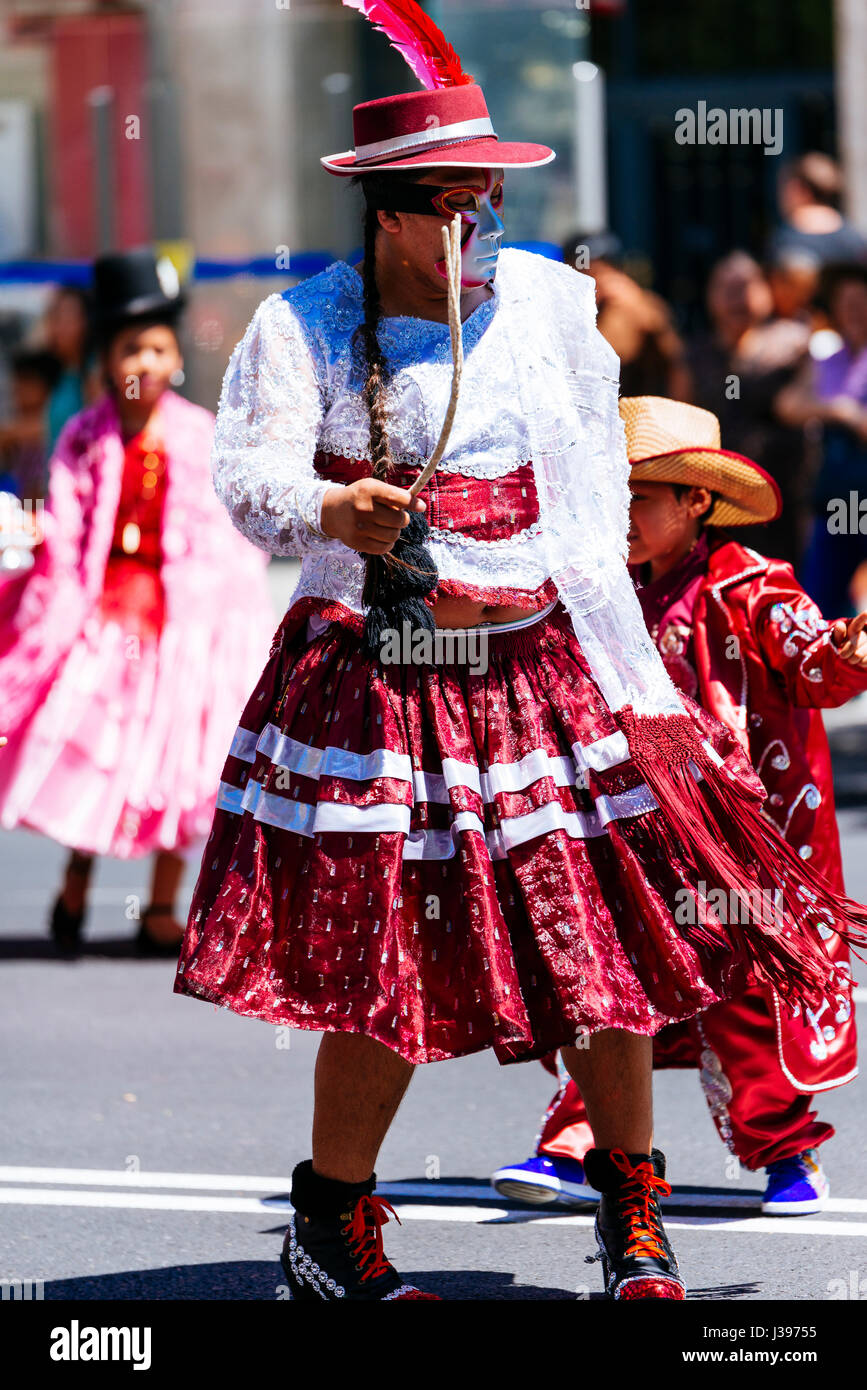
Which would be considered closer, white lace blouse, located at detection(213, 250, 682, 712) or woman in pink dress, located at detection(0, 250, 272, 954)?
white lace blouse, located at detection(213, 250, 682, 712)

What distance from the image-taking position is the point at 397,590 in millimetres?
3521

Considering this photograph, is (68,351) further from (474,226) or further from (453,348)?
(453,348)

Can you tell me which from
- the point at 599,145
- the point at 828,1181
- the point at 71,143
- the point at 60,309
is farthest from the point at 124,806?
the point at 71,143

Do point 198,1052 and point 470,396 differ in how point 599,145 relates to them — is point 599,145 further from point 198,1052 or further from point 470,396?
point 470,396

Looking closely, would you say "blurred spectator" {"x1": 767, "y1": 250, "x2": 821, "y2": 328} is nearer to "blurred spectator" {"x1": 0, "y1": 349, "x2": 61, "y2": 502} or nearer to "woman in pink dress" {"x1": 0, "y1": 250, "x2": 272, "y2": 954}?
"blurred spectator" {"x1": 0, "y1": 349, "x2": 61, "y2": 502}

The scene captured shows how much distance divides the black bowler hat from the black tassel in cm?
378

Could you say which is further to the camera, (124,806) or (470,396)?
(124,806)

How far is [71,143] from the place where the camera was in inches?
666

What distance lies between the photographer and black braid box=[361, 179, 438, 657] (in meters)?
3.52

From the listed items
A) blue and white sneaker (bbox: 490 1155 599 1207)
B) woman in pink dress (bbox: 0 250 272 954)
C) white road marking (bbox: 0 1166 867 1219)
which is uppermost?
woman in pink dress (bbox: 0 250 272 954)

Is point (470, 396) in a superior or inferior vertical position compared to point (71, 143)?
inferior

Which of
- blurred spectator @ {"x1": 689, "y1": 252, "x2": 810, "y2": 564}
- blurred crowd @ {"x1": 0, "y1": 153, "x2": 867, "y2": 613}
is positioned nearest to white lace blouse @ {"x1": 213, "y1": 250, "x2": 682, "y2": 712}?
blurred crowd @ {"x1": 0, "y1": 153, "x2": 867, "y2": 613}

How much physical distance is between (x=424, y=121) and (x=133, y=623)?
12.3 feet
